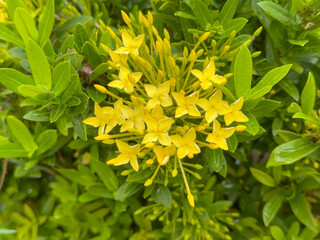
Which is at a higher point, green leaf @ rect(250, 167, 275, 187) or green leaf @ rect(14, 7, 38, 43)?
green leaf @ rect(14, 7, 38, 43)

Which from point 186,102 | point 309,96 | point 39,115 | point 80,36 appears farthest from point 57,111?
point 309,96

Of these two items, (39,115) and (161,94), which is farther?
(39,115)

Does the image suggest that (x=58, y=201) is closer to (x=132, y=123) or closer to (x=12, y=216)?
(x=12, y=216)

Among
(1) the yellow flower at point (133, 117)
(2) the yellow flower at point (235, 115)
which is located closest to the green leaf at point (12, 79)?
(1) the yellow flower at point (133, 117)

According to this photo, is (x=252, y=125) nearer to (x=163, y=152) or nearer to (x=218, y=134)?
(x=218, y=134)

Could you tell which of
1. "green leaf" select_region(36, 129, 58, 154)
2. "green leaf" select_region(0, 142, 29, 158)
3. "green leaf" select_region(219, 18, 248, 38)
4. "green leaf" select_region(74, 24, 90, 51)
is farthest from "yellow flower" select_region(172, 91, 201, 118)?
"green leaf" select_region(0, 142, 29, 158)

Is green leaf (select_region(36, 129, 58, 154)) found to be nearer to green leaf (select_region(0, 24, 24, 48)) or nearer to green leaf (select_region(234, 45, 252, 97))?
green leaf (select_region(0, 24, 24, 48))

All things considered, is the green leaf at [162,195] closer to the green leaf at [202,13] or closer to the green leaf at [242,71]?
the green leaf at [242,71]
